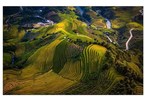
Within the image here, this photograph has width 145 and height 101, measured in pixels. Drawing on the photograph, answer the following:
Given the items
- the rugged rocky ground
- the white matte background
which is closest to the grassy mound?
the rugged rocky ground

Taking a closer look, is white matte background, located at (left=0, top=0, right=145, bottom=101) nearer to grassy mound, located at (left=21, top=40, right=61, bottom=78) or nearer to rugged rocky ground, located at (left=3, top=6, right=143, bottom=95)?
rugged rocky ground, located at (left=3, top=6, right=143, bottom=95)
